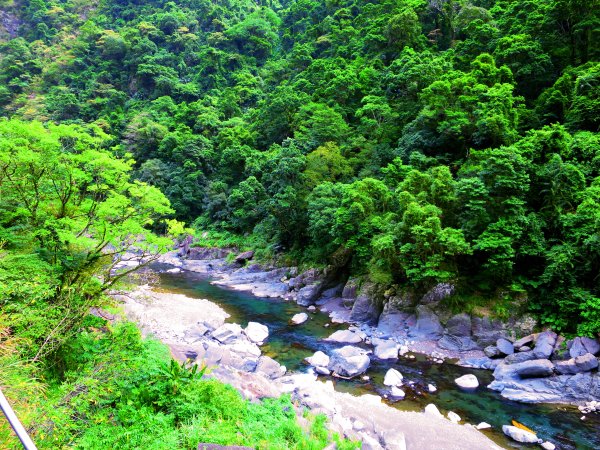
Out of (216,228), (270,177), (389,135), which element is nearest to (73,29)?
(216,228)

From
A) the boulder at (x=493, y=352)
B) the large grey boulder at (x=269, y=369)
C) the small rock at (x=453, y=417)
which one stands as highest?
the large grey boulder at (x=269, y=369)

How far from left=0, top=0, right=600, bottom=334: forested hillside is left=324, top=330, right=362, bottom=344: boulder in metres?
3.72

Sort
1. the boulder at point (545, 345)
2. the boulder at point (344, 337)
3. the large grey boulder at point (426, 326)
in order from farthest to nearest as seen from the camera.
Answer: the boulder at point (344, 337)
the large grey boulder at point (426, 326)
the boulder at point (545, 345)

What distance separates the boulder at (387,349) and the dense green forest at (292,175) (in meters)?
3.70

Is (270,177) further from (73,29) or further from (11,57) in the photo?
(73,29)

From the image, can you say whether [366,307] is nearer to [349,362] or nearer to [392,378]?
[349,362]

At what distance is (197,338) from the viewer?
57.2 feet

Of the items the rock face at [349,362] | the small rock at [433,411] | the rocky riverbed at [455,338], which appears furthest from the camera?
the rock face at [349,362]

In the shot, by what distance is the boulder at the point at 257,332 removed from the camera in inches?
732

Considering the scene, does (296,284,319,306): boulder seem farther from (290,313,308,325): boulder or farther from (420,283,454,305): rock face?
(420,283,454,305): rock face

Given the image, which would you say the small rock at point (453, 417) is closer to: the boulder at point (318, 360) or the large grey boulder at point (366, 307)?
the boulder at point (318, 360)

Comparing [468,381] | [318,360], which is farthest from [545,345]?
[318,360]

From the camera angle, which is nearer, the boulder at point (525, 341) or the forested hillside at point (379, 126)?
the boulder at point (525, 341)

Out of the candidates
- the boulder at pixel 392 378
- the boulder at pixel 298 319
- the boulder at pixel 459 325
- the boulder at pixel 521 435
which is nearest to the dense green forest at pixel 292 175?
the boulder at pixel 459 325
